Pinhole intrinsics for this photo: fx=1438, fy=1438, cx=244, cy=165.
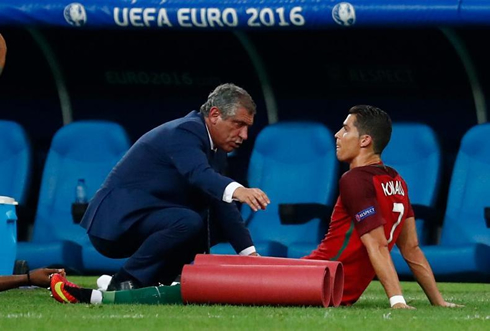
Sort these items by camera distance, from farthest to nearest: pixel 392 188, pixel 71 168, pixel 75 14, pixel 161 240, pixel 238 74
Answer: pixel 238 74 < pixel 71 168 < pixel 75 14 < pixel 161 240 < pixel 392 188

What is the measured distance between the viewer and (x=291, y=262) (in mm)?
7418

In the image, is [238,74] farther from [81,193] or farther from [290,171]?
[81,193]

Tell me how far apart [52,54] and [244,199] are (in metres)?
6.17

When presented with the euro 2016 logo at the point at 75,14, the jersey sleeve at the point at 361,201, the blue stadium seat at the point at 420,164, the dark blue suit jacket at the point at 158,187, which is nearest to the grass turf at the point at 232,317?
the jersey sleeve at the point at 361,201

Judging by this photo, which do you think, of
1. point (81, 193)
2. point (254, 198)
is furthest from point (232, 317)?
point (81, 193)

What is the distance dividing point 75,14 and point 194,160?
415 centimetres

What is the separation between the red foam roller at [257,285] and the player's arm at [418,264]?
1.86 ft

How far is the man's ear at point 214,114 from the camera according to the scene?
25.8ft

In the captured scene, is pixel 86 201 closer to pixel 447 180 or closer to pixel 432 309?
pixel 447 180

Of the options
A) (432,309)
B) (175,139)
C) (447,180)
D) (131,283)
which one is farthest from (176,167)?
(447,180)

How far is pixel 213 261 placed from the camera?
24.5 feet

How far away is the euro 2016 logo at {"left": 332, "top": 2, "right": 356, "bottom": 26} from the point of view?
1068 cm

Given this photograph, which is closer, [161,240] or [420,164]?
[161,240]

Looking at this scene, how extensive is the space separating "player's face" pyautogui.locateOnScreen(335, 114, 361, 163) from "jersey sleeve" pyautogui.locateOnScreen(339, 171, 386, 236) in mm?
159
